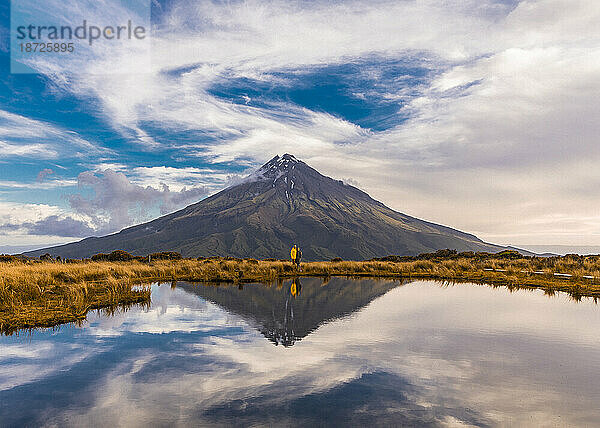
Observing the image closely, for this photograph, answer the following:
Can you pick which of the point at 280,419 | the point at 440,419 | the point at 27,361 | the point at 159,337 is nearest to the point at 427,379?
the point at 440,419

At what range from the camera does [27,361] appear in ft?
37.1

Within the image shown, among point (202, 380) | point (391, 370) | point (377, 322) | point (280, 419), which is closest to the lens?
point (280, 419)

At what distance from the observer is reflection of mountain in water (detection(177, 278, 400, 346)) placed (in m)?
16.1

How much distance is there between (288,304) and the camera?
2228 centimetres

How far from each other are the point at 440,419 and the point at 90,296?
71.1ft

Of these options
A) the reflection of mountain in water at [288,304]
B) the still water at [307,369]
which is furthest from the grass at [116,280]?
the reflection of mountain in water at [288,304]

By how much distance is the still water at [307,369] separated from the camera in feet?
26.5

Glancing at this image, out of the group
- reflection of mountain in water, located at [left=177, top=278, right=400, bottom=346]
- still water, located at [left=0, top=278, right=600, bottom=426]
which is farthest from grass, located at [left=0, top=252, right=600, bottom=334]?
reflection of mountain in water, located at [left=177, top=278, right=400, bottom=346]

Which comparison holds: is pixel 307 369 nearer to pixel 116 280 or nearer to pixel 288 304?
pixel 288 304

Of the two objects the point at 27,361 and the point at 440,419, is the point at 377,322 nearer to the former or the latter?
the point at 440,419

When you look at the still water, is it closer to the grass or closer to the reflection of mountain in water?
the reflection of mountain in water

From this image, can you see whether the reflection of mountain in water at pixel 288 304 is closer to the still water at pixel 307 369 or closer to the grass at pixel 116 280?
the still water at pixel 307 369

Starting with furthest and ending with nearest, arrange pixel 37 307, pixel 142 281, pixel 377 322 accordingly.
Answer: pixel 142 281, pixel 37 307, pixel 377 322

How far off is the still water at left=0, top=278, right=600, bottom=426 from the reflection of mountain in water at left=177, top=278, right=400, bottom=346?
20 cm
